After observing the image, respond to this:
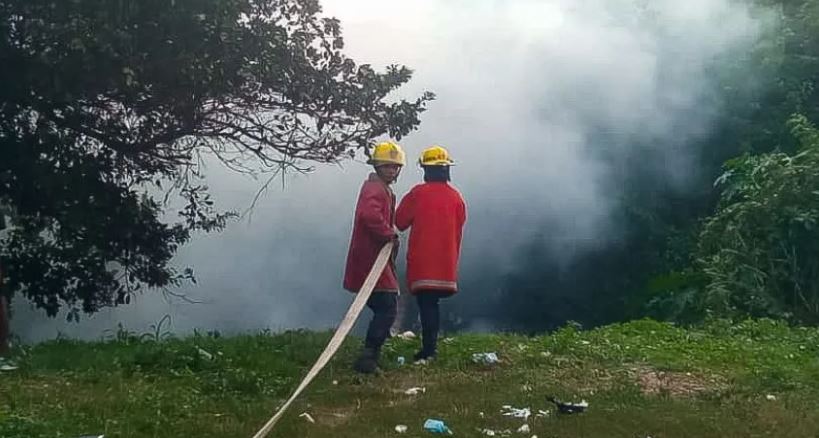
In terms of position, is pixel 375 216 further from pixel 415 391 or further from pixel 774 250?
pixel 774 250

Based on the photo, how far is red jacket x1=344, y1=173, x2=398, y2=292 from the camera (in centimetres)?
645

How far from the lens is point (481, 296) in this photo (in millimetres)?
13250

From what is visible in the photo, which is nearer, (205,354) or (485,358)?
(205,354)

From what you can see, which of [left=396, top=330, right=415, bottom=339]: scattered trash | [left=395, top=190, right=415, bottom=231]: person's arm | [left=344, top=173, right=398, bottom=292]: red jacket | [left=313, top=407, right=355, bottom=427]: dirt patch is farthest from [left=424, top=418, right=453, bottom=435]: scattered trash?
[left=396, top=330, right=415, bottom=339]: scattered trash

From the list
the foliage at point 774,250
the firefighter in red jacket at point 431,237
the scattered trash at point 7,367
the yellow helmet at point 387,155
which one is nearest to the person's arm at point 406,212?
the firefighter in red jacket at point 431,237

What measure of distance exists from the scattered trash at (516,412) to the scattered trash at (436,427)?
0.44 metres

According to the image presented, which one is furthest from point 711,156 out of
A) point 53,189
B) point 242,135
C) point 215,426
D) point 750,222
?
point 215,426

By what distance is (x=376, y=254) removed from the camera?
6559mm

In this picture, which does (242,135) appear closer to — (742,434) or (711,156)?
(742,434)

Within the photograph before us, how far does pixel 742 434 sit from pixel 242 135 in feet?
17.3

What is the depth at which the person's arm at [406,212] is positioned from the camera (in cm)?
696

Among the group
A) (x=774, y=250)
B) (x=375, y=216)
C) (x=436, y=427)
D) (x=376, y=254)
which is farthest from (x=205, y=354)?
(x=774, y=250)

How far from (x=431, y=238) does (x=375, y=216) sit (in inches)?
22.9

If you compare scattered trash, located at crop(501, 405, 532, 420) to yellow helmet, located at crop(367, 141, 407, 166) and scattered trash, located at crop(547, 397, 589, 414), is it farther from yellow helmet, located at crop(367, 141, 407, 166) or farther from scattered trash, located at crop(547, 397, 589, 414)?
yellow helmet, located at crop(367, 141, 407, 166)
